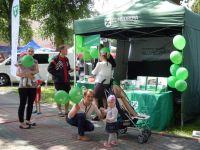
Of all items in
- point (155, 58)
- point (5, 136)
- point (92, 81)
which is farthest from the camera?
point (155, 58)

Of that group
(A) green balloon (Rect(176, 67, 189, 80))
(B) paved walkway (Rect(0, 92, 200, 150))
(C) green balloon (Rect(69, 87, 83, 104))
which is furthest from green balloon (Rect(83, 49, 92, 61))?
(C) green balloon (Rect(69, 87, 83, 104))

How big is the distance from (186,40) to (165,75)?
281cm

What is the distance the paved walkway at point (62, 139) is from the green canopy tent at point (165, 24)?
5.02 feet

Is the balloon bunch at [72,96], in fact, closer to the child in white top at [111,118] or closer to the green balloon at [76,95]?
the green balloon at [76,95]

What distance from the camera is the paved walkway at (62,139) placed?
668 cm

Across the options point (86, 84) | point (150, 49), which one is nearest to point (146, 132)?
point (86, 84)

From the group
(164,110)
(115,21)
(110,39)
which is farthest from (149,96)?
(110,39)

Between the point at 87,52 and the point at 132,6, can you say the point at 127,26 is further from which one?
the point at 87,52

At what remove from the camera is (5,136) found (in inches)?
289

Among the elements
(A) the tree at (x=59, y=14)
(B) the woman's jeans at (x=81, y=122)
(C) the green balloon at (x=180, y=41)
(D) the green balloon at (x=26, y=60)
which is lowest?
(B) the woman's jeans at (x=81, y=122)

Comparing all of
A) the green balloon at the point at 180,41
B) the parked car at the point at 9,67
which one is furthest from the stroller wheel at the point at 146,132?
the parked car at the point at 9,67

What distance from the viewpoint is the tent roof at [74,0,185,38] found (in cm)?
805

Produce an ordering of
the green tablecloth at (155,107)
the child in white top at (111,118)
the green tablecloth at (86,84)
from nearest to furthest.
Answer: the child in white top at (111,118) < the green tablecloth at (155,107) < the green tablecloth at (86,84)

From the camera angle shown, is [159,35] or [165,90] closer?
[165,90]
